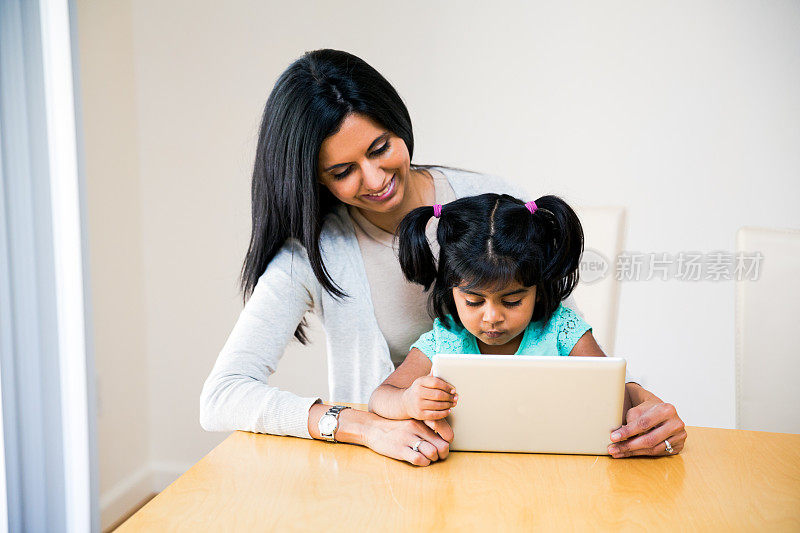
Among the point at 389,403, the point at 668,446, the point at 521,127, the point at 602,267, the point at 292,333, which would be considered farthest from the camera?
the point at 521,127

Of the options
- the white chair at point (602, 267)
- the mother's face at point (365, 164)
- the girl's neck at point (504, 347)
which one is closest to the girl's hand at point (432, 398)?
the girl's neck at point (504, 347)

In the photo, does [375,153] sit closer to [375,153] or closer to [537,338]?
[375,153]

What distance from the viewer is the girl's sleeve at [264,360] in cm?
119

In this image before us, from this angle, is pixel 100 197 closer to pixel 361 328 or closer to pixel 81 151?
pixel 81 151

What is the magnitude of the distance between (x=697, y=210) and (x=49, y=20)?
2.02 meters

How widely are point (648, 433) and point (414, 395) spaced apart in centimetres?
34

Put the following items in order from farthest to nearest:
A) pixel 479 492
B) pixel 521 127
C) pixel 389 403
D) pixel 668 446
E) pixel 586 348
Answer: pixel 521 127, pixel 586 348, pixel 389 403, pixel 668 446, pixel 479 492

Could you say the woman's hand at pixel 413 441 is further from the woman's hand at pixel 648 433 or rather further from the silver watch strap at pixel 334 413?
the woman's hand at pixel 648 433

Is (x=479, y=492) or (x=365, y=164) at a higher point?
(x=365, y=164)

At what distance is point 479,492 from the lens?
963 mm

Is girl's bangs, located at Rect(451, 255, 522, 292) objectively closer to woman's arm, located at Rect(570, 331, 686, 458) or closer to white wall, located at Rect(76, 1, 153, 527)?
woman's arm, located at Rect(570, 331, 686, 458)

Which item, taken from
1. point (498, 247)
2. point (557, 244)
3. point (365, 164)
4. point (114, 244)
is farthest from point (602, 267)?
point (114, 244)

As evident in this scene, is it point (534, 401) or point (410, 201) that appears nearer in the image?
point (534, 401)

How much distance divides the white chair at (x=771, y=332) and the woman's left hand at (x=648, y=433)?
1.98 ft
